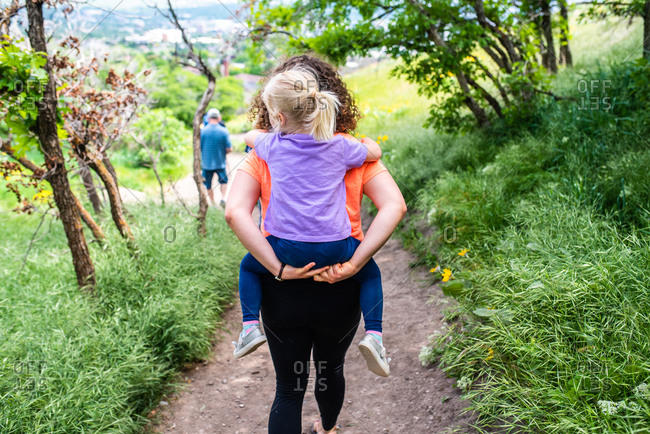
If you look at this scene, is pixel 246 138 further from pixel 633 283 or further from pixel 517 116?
pixel 517 116

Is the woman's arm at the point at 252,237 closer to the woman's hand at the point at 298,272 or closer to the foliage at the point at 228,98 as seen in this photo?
the woman's hand at the point at 298,272

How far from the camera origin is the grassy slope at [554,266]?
2.04 m

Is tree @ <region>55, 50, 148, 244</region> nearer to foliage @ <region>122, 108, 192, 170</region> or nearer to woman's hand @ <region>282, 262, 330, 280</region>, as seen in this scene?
woman's hand @ <region>282, 262, 330, 280</region>

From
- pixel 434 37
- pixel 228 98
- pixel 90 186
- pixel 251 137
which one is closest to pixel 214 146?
pixel 90 186

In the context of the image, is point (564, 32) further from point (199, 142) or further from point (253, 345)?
point (253, 345)

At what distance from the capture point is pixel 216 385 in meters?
3.38

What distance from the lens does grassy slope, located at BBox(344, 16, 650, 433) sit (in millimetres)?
2041

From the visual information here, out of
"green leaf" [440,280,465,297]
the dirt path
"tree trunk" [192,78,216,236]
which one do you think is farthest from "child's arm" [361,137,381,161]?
"tree trunk" [192,78,216,236]

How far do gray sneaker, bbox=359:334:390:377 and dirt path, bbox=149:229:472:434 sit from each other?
77cm

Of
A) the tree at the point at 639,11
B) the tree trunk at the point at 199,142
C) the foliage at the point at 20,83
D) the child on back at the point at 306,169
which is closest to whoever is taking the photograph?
the child on back at the point at 306,169

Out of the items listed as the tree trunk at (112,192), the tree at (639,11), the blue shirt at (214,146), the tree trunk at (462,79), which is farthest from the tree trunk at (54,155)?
the tree at (639,11)

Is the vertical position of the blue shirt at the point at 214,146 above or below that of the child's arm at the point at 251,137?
below

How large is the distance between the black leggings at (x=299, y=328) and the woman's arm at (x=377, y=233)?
0.09 metres

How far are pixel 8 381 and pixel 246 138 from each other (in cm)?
192
